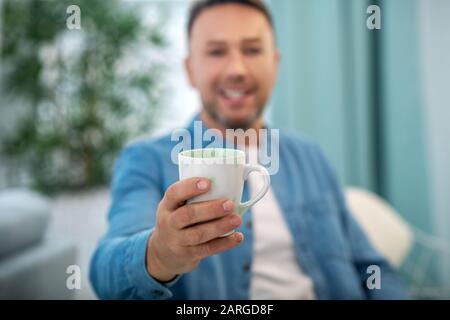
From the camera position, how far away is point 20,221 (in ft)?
2.72

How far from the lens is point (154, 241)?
1.37ft

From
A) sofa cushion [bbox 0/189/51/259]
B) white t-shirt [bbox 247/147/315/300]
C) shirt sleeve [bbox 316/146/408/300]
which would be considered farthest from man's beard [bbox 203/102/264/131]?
sofa cushion [bbox 0/189/51/259]

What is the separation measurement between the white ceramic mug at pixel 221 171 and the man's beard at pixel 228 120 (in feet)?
0.44

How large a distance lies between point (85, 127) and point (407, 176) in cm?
137

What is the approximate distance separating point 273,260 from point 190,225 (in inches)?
11.1

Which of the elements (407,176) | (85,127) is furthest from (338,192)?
(85,127)

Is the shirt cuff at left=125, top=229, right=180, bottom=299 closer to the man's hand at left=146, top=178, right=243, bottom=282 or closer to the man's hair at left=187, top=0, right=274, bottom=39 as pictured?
the man's hand at left=146, top=178, right=243, bottom=282

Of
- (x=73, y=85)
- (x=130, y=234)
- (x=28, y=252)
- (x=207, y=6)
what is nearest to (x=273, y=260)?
(x=130, y=234)

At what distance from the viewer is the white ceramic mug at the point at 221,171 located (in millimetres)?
358

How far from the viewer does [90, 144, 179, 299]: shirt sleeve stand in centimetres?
46

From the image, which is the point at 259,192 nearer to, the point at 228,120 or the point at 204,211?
the point at 204,211

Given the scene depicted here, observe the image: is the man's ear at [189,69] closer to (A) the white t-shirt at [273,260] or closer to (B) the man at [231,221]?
(B) the man at [231,221]
